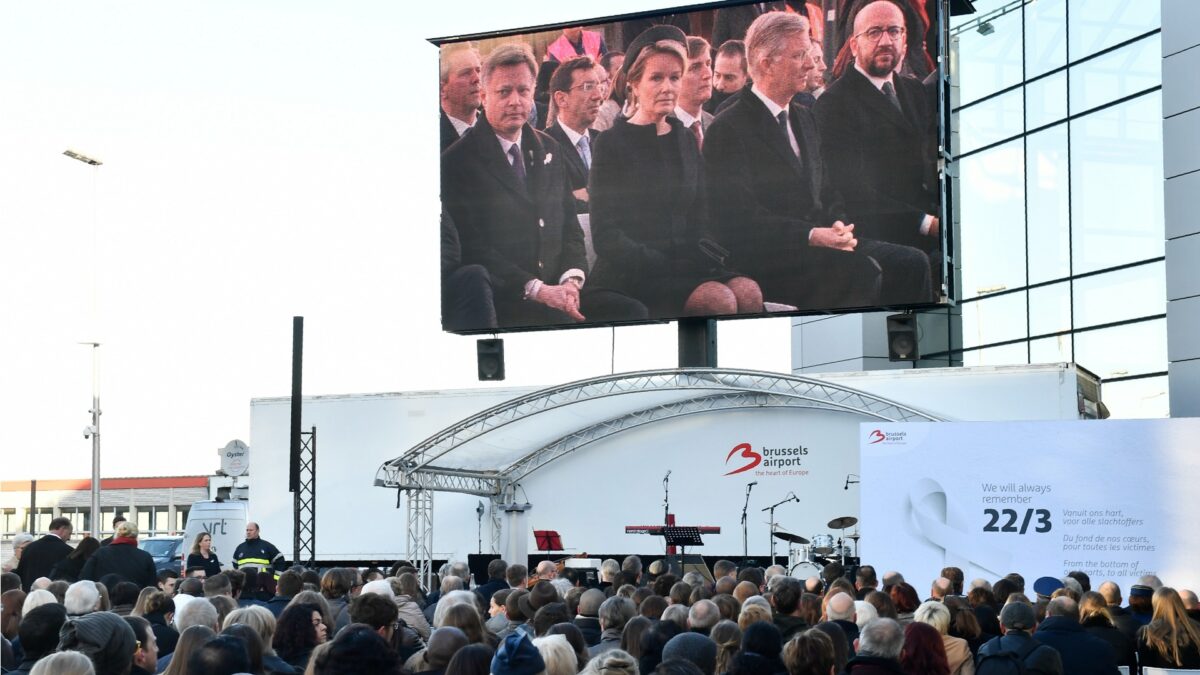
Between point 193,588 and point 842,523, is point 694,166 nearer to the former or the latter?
point 842,523

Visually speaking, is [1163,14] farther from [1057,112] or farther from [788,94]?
[788,94]

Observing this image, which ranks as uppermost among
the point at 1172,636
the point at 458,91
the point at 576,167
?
the point at 458,91

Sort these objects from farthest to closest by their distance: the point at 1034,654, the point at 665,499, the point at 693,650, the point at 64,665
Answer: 1. the point at 665,499
2. the point at 1034,654
3. the point at 693,650
4. the point at 64,665

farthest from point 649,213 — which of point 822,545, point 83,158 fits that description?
point 83,158

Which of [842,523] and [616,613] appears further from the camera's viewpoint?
[842,523]

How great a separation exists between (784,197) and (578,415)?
264 inches

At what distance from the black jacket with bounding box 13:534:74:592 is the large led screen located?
1341cm

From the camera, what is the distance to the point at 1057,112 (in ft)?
100

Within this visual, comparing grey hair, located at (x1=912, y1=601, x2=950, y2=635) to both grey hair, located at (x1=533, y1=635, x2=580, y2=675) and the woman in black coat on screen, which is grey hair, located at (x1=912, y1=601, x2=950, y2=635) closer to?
grey hair, located at (x1=533, y1=635, x2=580, y2=675)

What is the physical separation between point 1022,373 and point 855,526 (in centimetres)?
404

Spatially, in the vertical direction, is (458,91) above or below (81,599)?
above

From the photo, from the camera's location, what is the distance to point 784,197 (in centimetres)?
2633

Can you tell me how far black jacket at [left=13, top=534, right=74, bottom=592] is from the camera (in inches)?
608

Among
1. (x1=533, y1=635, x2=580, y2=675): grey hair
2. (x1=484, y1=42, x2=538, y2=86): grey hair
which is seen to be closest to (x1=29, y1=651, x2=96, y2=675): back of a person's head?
(x1=533, y1=635, x2=580, y2=675): grey hair
